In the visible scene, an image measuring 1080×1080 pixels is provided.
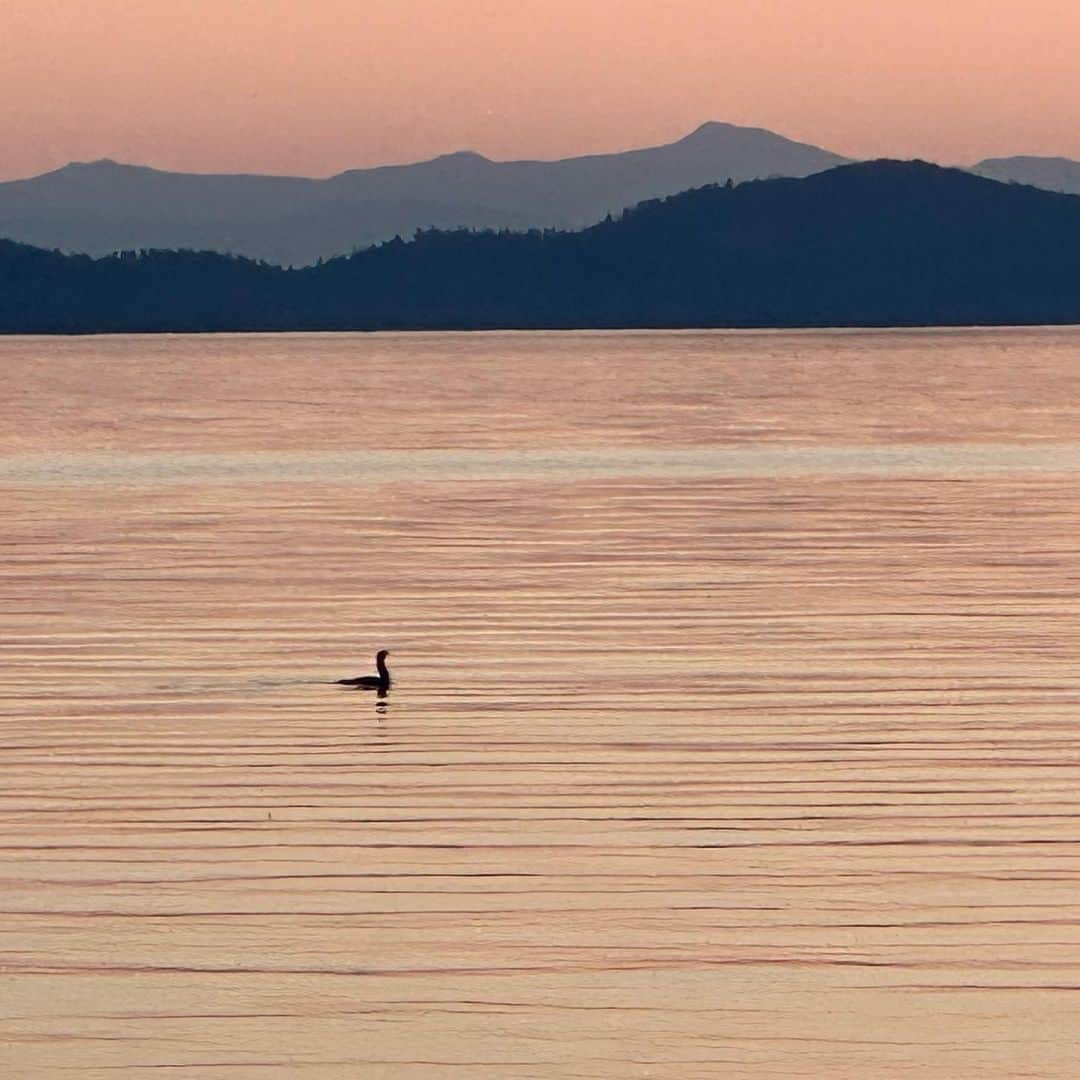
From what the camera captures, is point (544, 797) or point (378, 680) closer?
point (544, 797)

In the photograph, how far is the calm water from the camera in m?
8.12

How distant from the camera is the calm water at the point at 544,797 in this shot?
8117 millimetres

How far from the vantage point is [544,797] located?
1177cm

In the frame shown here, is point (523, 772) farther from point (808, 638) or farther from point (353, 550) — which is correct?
point (353, 550)

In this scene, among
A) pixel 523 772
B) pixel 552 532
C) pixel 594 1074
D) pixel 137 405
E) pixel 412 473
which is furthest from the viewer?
pixel 137 405

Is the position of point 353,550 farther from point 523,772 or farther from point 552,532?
point 523,772

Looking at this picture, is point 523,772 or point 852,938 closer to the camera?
point 852,938

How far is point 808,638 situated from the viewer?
17875 millimetres

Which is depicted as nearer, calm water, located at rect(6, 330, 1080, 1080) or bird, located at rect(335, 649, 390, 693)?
calm water, located at rect(6, 330, 1080, 1080)

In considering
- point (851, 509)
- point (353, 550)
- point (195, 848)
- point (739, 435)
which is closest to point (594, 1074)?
point (195, 848)

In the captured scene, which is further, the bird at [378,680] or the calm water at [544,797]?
the bird at [378,680]

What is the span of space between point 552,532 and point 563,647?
1102 centimetres

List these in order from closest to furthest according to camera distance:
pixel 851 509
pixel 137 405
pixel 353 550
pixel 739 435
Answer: pixel 353 550
pixel 851 509
pixel 739 435
pixel 137 405

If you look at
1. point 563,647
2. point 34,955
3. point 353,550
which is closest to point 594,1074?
point 34,955
